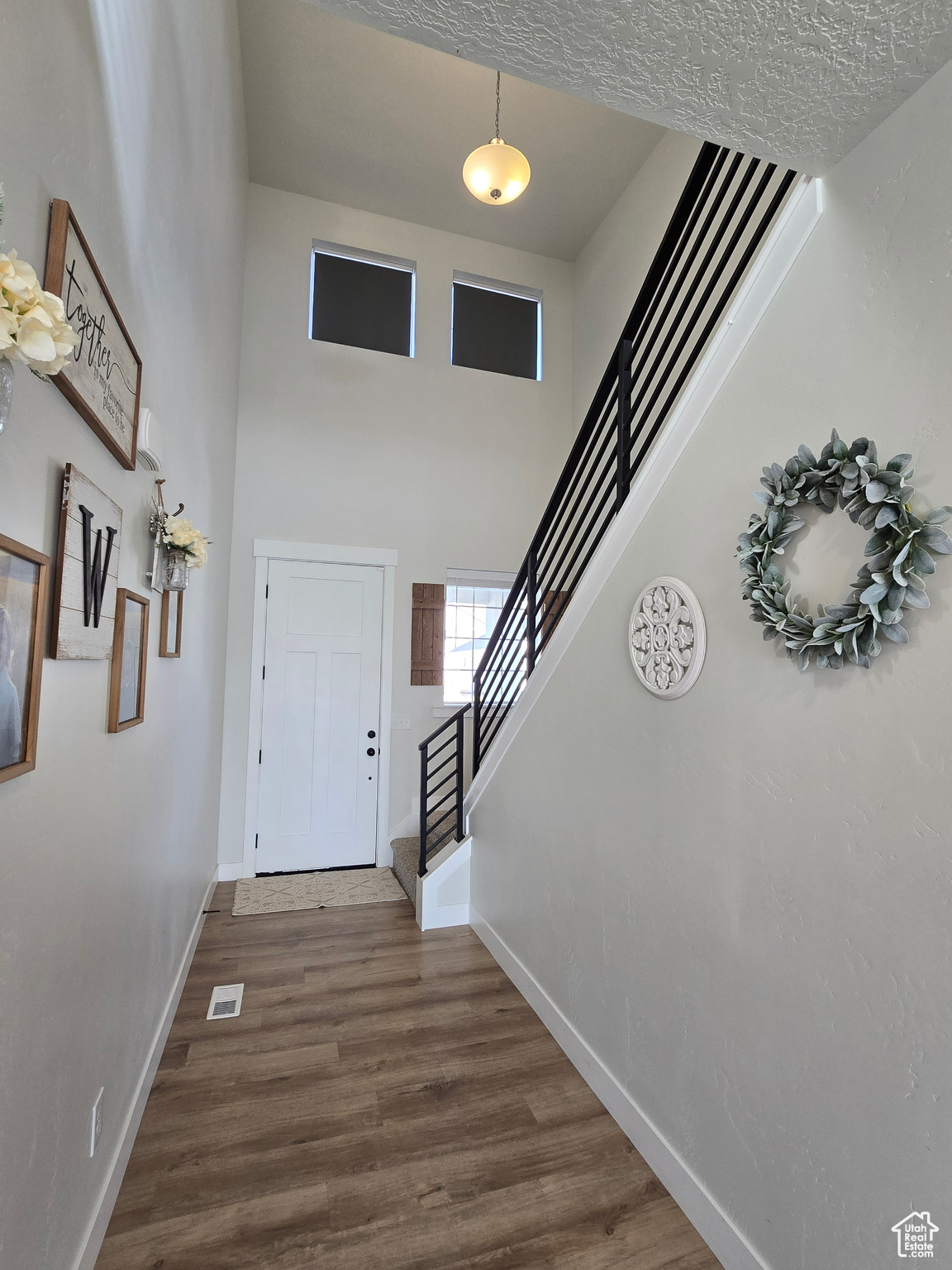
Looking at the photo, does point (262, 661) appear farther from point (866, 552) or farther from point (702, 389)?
point (866, 552)

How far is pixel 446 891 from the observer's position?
12.0ft

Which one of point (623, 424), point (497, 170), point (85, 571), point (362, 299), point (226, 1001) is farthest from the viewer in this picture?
point (362, 299)

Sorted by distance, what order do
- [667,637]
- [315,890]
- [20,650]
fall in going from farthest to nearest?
[315,890], [667,637], [20,650]

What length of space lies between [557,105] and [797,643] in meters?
4.52

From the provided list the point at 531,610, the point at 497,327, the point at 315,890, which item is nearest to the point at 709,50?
the point at 531,610

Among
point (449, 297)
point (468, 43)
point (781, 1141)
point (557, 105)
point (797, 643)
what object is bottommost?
point (781, 1141)

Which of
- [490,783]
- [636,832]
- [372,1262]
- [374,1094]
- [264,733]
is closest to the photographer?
[372,1262]

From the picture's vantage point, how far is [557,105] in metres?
4.12

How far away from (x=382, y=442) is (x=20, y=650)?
418cm

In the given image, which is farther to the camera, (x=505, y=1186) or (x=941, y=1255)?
(x=505, y=1186)

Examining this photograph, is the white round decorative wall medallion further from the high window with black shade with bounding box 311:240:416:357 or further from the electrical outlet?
the high window with black shade with bounding box 311:240:416:357

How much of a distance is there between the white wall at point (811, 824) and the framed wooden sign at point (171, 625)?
172cm

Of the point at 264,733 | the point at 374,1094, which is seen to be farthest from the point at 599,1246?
the point at 264,733

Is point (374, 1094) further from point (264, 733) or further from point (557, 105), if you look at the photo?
point (557, 105)
